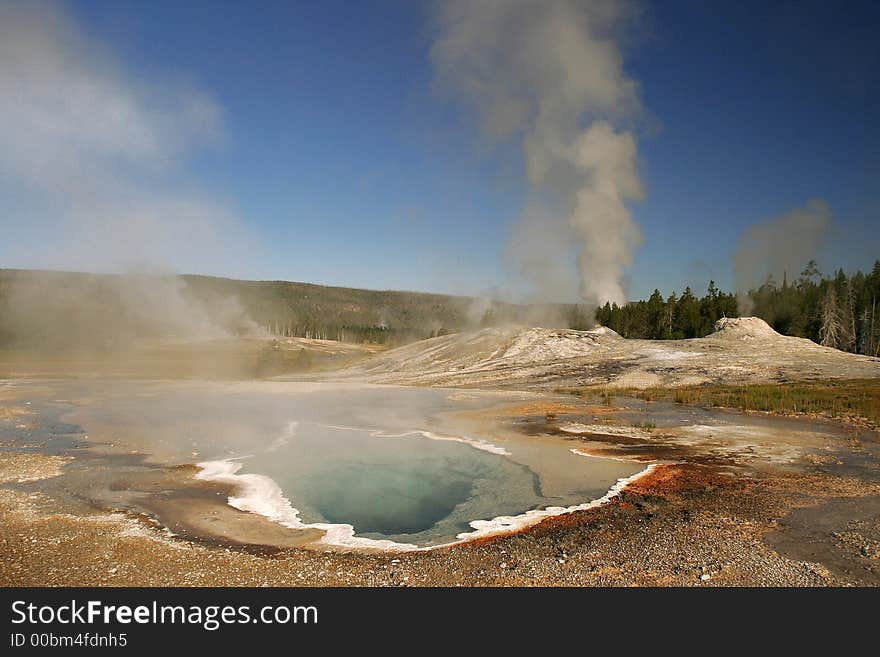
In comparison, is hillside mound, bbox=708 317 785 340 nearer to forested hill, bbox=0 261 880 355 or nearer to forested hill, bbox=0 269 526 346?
forested hill, bbox=0 261 880 355

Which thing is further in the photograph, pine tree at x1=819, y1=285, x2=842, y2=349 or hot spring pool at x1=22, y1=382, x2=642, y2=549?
pine tree at x1=819, y1=285, x2=842, y2=349

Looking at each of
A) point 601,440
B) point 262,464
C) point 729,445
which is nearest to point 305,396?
point 262,464

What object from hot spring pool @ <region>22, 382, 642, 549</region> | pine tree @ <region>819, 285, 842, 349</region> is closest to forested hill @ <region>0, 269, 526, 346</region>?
pine tree @ <region>819, 285, 842, 349</region>

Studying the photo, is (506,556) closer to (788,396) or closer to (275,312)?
(788,396)

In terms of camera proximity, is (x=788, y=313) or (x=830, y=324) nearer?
(x=830, y=324)

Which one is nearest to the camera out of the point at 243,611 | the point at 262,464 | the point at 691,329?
Result: the point at 243,611

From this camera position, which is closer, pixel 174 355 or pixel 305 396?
pixel 305 396

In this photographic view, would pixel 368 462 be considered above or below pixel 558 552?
below

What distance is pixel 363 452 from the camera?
1702cm

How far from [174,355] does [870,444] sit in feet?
282

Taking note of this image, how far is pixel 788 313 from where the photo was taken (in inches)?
2721

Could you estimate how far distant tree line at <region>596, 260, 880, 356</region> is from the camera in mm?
59375

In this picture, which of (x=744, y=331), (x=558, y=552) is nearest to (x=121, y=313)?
(x=744, y=331)

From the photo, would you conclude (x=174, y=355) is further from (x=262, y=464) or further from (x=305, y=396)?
(x=262, y=464)
